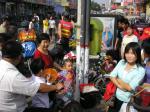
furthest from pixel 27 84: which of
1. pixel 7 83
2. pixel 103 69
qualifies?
pixel 103 69

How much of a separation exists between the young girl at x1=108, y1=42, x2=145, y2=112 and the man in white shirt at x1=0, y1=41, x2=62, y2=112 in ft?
3.38

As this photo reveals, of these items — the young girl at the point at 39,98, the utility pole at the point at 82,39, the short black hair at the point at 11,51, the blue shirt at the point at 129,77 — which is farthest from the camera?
the utility pole at the point at 82,39

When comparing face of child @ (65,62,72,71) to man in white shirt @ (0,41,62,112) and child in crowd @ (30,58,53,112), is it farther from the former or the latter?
Answer: man in white shirt @ (0,41,62,112)

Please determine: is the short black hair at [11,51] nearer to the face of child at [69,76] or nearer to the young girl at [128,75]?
the young girl at [128,75]

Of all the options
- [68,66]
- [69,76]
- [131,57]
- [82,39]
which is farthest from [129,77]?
[82,39]

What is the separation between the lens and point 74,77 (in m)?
7.45

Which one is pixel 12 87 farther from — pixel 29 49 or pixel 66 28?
pixel 66 28

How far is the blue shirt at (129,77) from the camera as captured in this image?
5.08m

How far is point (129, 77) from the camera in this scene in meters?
5.15

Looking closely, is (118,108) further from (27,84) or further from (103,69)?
(103,69)

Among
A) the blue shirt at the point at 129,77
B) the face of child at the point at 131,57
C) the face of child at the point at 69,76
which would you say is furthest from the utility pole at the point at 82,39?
the face of child at the point at 131,57

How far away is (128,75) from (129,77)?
28mm

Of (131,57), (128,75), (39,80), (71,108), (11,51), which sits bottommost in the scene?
(71,108)

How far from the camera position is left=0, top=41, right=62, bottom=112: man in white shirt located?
15.0 ft
